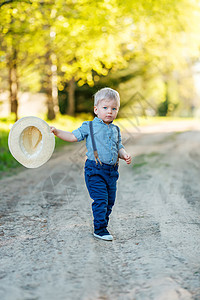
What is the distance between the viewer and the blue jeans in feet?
12.2

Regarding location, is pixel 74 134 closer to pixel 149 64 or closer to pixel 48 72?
pixel 48 72

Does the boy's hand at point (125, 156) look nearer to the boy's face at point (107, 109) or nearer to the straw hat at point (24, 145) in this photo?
the boy's face at point (107, 109)

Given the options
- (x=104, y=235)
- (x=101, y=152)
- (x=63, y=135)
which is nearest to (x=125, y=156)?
(x=101, y=152)

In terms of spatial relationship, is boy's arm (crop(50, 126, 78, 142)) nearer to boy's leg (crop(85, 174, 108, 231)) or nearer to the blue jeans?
the blue jeans

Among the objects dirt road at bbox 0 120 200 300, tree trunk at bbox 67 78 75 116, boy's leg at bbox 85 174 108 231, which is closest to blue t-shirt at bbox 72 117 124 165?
boy's leg at bbox 85 174 108 231

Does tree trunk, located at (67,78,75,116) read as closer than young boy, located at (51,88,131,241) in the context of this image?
No

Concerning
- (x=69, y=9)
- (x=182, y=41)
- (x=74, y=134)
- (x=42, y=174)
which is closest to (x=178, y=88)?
(x=182, y=41)

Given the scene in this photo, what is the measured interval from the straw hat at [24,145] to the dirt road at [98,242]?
754 mm

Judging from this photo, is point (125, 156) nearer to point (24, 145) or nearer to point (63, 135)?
point (63, 135)

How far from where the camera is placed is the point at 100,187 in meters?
3.77

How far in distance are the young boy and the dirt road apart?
36 cm

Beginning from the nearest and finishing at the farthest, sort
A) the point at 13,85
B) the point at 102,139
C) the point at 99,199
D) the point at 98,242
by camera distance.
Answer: the point at 98,242
the point at 99,199
the point at 102,139
the point at 13,85

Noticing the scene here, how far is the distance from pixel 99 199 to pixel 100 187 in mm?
124

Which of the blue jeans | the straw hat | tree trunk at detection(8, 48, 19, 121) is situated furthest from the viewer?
→ tree trunk at detection(8, 48, 19, 121)
